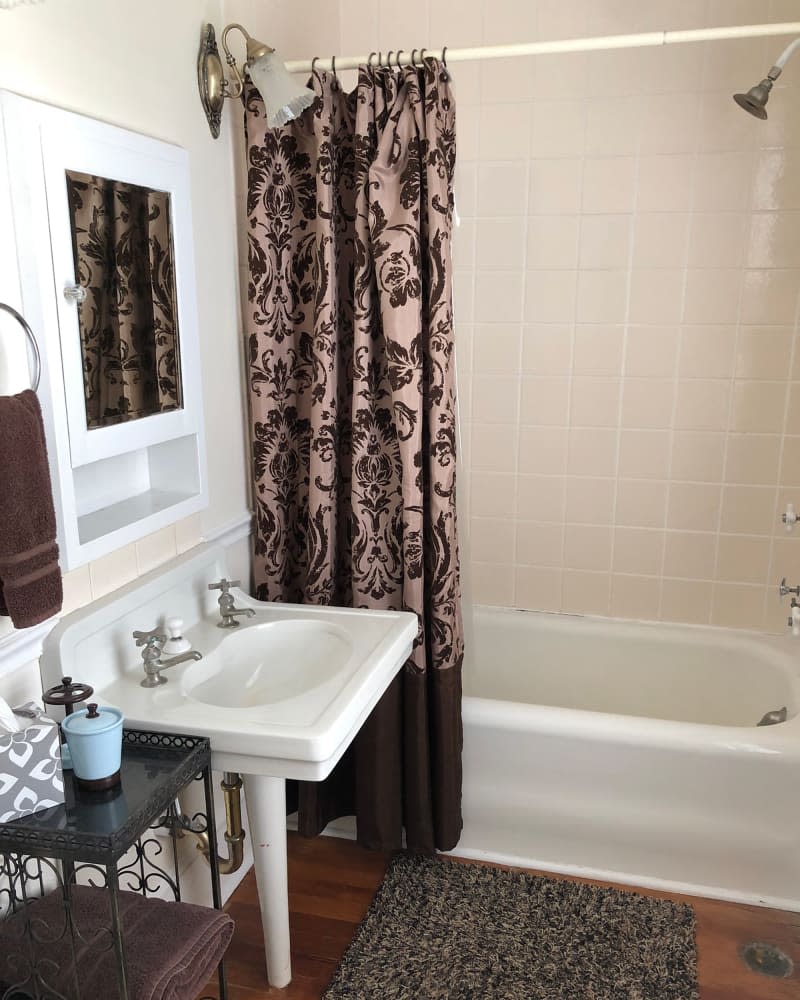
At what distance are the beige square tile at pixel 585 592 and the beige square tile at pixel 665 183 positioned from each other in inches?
43.4

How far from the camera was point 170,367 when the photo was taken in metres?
1.94

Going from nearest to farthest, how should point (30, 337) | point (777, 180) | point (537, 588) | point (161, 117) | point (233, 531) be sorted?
point (30, 337), point (161, 117), point (233, 531), point (777, 180), point (537, 588)

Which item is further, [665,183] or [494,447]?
[494,447]

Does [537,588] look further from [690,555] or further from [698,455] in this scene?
[698,455]

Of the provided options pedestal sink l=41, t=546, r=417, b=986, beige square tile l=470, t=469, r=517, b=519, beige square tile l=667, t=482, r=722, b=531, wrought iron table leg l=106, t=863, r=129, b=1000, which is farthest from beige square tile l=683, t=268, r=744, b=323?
wrought iron table leg l=106, t=863, r=129, b=1000

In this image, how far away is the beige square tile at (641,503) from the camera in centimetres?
271

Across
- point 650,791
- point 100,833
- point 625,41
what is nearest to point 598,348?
point 625,41

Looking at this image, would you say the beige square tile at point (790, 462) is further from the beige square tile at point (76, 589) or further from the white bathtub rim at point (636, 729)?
the beige square tile at point (76, 589)

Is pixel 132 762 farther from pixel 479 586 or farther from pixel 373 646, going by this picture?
pixel 479 586

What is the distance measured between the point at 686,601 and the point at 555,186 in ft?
4.26

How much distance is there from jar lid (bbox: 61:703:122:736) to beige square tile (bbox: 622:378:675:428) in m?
1.79

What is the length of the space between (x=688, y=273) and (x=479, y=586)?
45.1 inches

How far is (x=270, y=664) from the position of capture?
80.3 inches

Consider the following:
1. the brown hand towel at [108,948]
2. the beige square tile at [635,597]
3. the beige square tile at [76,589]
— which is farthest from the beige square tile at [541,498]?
the brown hand towel at [108,948]
